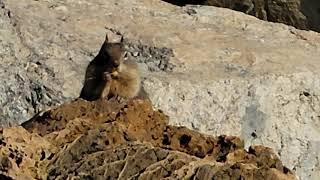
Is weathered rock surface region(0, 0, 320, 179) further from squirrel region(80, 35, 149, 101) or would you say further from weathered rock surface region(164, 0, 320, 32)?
weathered rock surface region(164, 0, 320, 32)

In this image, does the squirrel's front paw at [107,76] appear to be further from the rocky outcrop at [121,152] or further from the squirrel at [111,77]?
the rocky outcrop at [121,152]

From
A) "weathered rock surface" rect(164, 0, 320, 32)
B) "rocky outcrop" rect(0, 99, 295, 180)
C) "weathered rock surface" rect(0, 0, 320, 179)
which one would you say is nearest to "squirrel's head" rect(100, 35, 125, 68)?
"weathered rock surface" rect(0, 0, 320, 179)

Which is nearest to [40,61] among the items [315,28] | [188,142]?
[188,142]

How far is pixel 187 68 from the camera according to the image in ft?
33.2

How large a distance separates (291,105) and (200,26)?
1988 millimetres

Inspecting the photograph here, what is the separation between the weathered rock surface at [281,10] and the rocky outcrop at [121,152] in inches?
233

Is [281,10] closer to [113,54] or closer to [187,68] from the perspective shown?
[187,68]

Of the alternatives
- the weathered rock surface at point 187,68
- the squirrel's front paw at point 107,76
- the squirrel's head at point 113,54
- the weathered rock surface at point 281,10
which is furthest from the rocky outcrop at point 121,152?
the weathered rock surface at point 281,10

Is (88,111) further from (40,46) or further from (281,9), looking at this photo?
(281,9)

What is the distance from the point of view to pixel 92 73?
911cm

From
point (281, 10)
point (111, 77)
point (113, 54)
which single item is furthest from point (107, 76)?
point (281, 10)

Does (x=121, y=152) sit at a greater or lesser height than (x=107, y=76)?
greater

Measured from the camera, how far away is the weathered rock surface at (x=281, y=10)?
12.7 meters

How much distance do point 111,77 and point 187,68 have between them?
1326 mm
